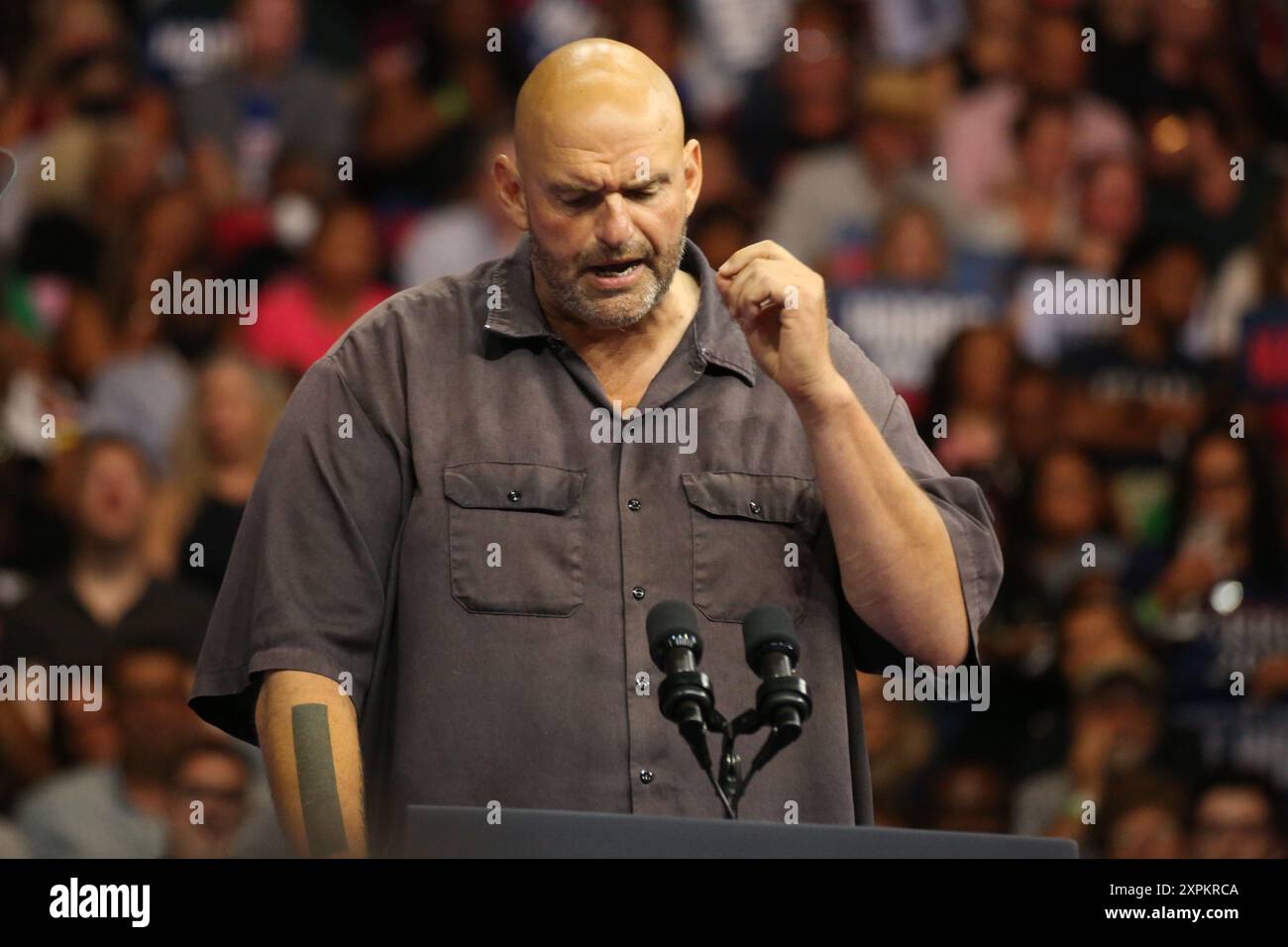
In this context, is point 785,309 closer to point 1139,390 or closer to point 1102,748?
point 1102,748

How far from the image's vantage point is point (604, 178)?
2826mm

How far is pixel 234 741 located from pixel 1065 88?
323 centimetres

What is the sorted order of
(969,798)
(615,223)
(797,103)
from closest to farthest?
(615,223)
(969,798)
(797,103)

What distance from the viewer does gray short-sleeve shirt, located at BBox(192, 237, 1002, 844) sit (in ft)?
9.11

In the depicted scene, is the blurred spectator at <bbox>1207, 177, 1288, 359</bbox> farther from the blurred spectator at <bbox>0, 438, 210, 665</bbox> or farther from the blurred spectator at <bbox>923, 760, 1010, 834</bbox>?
the blurred spectator at <bbox>0, 438, 210, 665</bbox>

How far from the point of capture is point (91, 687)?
5.02 m

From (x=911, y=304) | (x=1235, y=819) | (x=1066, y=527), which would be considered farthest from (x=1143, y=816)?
(x=911, y=304)

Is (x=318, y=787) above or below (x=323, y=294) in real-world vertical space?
below

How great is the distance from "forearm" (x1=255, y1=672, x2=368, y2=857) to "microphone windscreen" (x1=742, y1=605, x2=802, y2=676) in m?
0.60

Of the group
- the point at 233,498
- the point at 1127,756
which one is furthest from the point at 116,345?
the point at 1127,756

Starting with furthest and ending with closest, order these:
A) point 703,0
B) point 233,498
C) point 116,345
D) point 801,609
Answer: point 703,0
point 116,345
point 233,498
point 801,609

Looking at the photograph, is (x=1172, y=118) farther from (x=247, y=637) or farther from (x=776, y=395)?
(x=247, y=637)

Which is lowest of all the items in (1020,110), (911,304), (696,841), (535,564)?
(696,841)

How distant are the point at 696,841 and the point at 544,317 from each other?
1.04 metres
